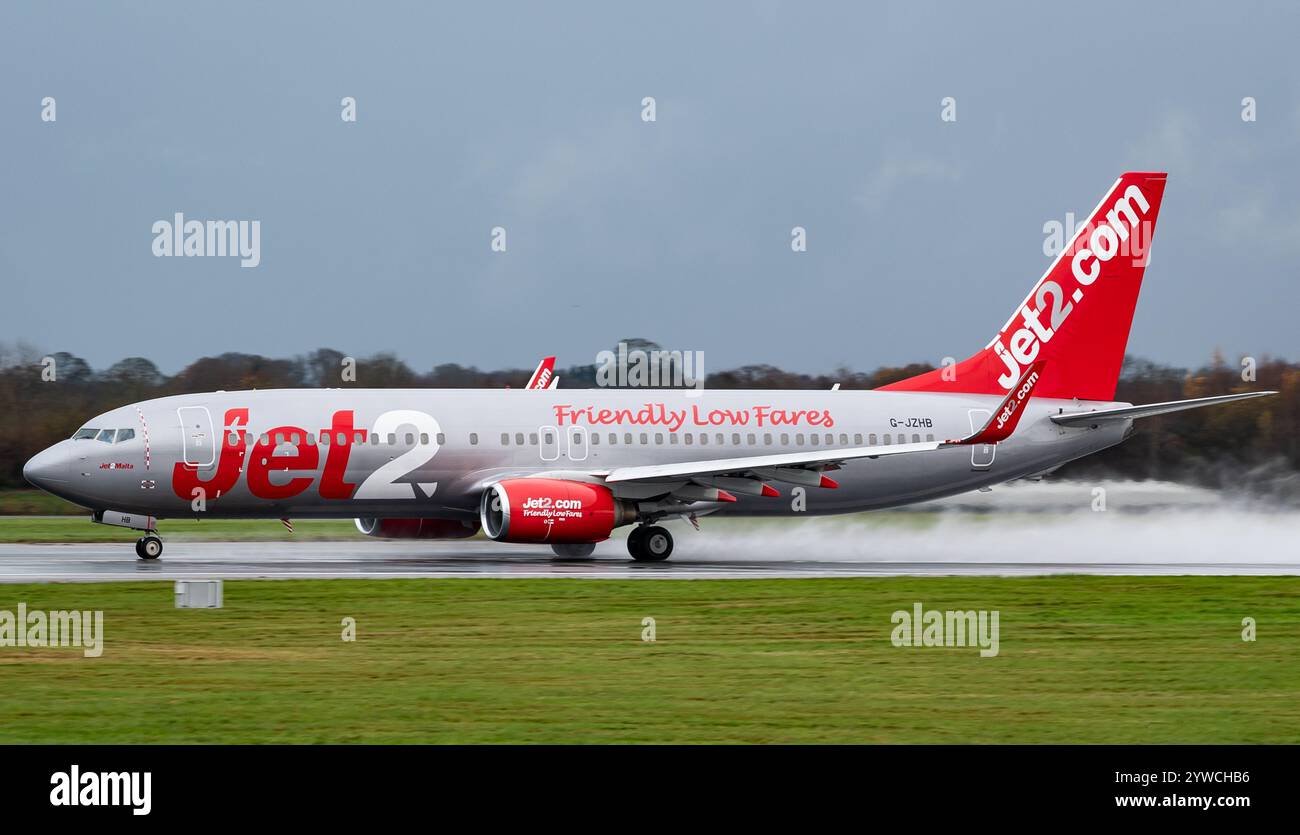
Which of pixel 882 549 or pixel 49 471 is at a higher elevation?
pixel 49 471

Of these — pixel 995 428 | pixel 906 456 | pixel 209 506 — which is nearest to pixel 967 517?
pixel 906 456

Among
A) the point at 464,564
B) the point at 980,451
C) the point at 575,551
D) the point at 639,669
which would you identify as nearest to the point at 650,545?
the point at 575,551

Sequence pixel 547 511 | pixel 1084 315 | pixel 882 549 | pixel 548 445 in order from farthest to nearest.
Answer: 1. pixel 882 549
2. pixel 1084 315
3. pixel 548 445
4. pixel 547 511

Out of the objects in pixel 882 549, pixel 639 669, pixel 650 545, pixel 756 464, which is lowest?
pixel 882 549

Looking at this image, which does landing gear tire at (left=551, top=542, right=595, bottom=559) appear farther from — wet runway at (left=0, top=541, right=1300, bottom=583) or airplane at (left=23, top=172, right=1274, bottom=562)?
wet runway at (left=0, top=541, right=1300, bottom=583)

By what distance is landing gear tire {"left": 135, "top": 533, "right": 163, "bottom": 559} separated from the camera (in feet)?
109

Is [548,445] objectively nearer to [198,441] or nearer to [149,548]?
[198,441]

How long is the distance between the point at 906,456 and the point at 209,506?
53.1 feet

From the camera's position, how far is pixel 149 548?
33406 mm

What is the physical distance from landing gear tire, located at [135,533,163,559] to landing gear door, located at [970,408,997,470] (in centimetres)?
1898

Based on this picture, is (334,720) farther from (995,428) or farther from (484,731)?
(995,428)

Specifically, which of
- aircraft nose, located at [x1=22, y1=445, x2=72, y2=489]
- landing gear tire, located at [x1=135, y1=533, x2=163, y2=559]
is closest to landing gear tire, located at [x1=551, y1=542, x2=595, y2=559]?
landing gear tire, located at [x1=135, y1=533, x2=163, y2=559]

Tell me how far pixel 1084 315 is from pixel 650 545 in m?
12.8

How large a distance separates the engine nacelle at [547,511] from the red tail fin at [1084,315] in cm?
1008
